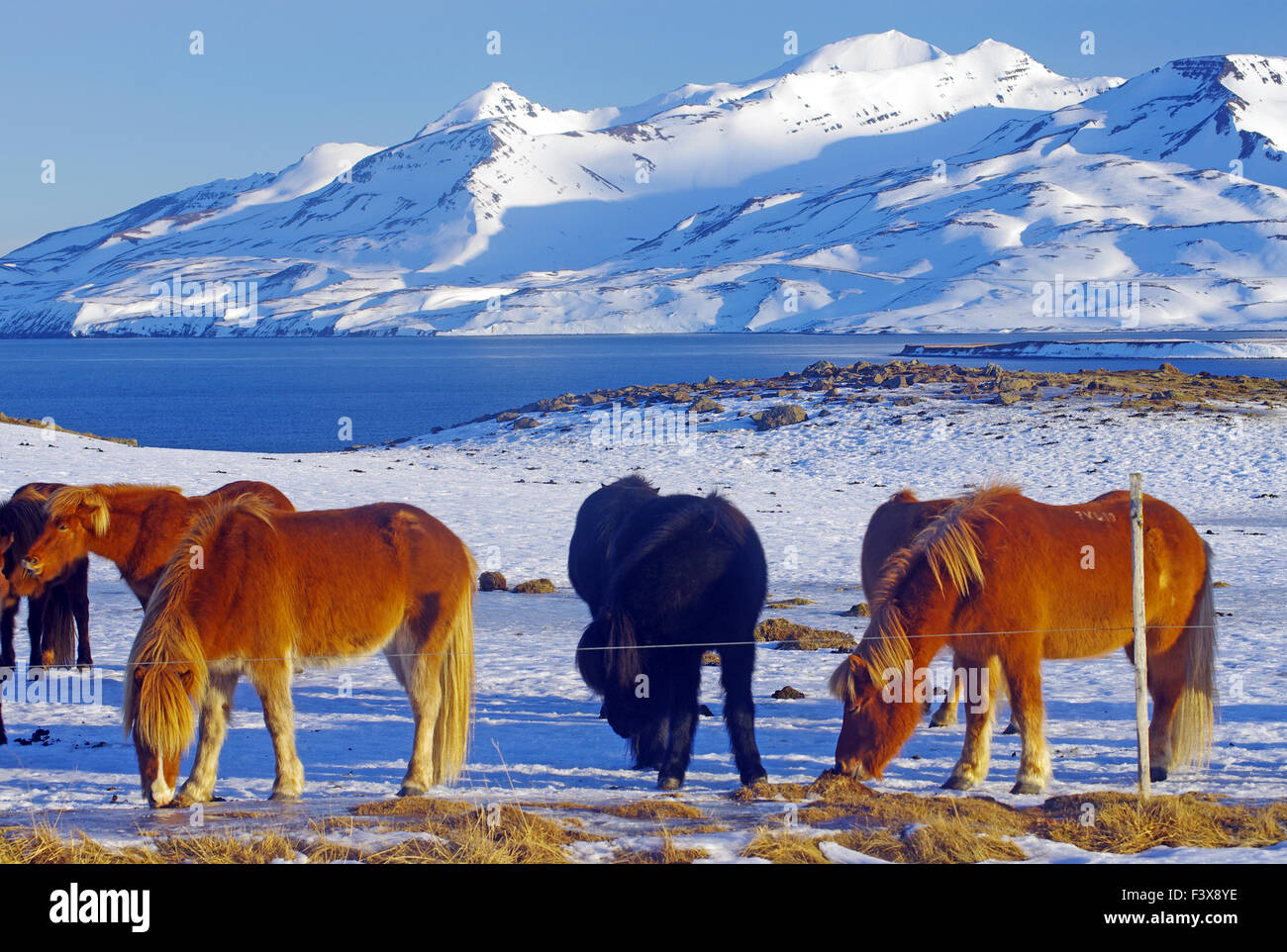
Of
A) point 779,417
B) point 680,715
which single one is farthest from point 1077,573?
point 779,417

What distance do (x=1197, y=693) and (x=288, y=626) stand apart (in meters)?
6.14

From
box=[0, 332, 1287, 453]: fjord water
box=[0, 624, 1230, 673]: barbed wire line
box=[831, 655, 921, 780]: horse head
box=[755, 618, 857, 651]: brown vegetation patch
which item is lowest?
box=[755, 618, 857, 651]: brown vegetation patch

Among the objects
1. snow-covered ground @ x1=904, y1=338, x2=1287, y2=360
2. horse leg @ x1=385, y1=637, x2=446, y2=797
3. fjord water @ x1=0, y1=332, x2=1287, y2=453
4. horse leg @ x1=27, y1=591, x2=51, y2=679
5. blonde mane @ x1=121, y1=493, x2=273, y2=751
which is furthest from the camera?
snow-covered ground @ x1=904, y1=338, x2=1287, y2=360

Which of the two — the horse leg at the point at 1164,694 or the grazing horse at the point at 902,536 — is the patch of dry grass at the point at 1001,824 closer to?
the horse leg at the point at 1164,694

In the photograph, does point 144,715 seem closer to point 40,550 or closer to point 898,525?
point 40,550

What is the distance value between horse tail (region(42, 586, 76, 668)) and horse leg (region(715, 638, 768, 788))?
6.52 meters

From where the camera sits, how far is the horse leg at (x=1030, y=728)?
7840mm

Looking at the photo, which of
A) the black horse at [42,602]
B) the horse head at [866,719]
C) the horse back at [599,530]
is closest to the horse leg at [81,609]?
the black horse at [42,602]

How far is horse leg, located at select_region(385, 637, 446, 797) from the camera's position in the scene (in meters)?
7.93

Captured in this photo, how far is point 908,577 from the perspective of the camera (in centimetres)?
791

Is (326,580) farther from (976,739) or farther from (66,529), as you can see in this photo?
(976,739)

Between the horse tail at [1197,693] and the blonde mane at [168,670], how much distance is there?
21.4 ft

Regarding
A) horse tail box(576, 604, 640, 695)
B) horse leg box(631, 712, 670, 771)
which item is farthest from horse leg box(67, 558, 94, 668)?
horse leg box(631, 712, 670, 771)

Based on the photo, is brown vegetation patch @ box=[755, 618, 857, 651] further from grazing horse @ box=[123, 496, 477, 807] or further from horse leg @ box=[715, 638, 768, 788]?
grazing horse @ box=[123, 496, 477, 807]
